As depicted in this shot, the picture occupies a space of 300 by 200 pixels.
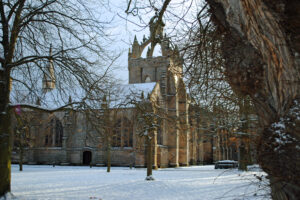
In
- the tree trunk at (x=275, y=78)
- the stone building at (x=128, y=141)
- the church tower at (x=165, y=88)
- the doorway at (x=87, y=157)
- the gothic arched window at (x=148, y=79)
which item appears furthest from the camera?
the gothic arched window at (x=148, y=79)

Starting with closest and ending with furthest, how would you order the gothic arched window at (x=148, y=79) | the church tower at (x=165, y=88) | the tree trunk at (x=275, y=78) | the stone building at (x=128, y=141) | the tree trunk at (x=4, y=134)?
1. the tree trunk at (x=275, y=78)
2. the tree trunk at (x=4, y=134)
3. the stone building at (x=128, y=141)
4. the church tower at (x=165, y=88)
5. the gothic arched window at (x=148, y=79)

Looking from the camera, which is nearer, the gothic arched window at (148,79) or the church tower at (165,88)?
the church tower at (165,88)

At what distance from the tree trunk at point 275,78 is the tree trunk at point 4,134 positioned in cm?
915

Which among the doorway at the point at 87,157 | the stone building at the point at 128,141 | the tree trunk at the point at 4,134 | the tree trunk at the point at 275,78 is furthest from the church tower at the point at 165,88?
the tree trunk at the point at 275,78

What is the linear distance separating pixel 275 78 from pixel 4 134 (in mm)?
9655

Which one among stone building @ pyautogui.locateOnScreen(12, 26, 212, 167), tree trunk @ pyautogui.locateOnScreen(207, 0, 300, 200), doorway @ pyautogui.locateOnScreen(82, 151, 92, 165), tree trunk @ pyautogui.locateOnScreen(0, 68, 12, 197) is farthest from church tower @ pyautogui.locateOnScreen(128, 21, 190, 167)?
tree trunk @ pyautogui.locateOnScreen(207, 0, 300, 200)

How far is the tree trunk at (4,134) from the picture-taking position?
10234 mm

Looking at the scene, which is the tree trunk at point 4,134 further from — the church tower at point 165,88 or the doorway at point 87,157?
the doorway at point 87,157

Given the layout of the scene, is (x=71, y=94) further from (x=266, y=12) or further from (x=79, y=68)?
(x=266, y=12)

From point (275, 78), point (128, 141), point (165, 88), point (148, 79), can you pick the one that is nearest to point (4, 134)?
point (275, 78)

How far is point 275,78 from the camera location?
328cm

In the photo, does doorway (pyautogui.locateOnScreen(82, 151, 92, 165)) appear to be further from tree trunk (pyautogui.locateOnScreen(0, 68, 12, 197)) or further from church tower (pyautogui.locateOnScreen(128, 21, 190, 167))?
tree trunk (pyautogui.locateOnScreen(0, 68, 12, 197))

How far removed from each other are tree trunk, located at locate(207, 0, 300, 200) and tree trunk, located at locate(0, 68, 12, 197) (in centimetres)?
915

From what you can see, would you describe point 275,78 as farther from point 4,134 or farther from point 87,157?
point 87,157
